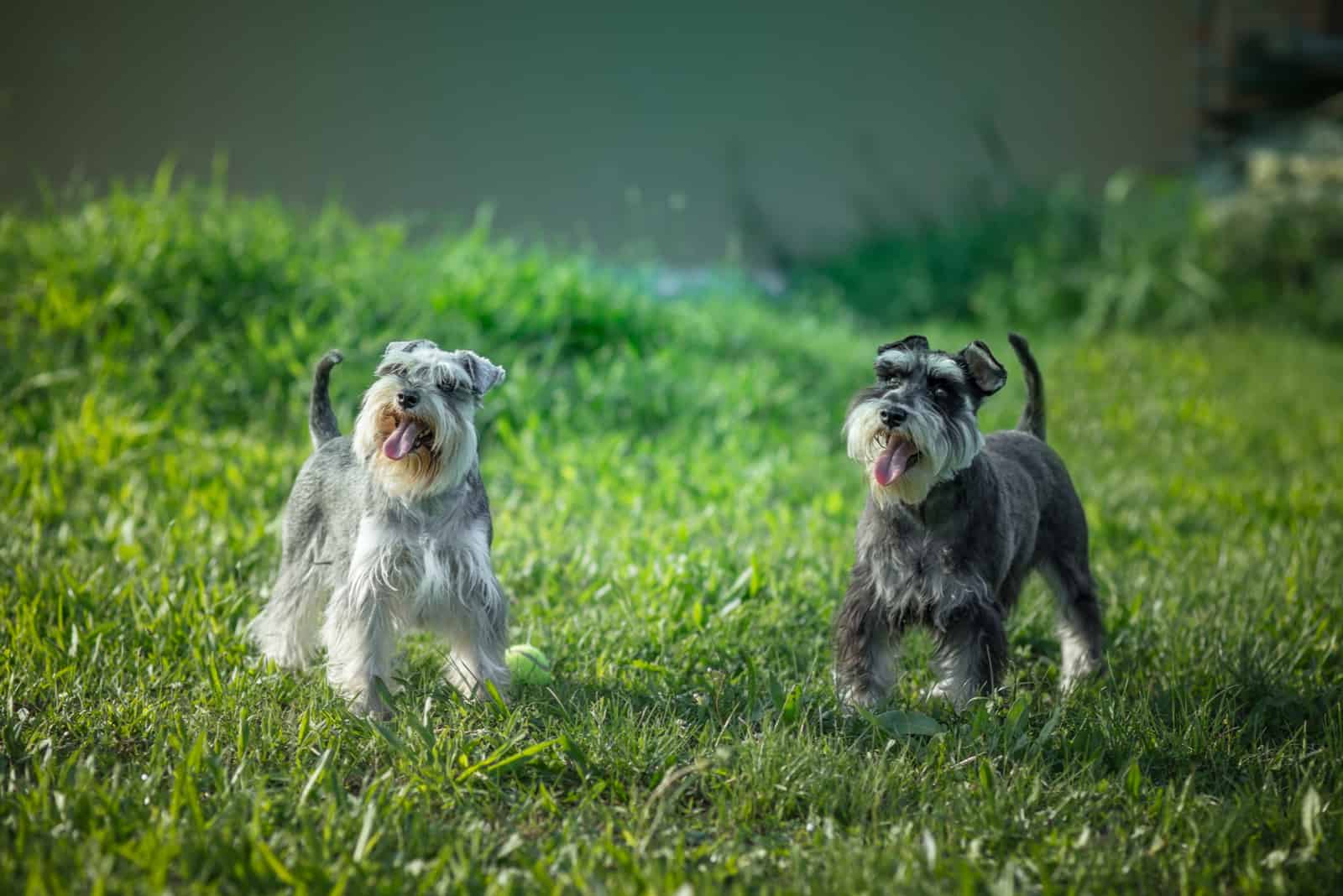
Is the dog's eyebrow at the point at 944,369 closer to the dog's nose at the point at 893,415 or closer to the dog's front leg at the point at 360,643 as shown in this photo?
the dog's nose at the point at 893,415

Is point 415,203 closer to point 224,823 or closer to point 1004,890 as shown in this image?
point 224,823

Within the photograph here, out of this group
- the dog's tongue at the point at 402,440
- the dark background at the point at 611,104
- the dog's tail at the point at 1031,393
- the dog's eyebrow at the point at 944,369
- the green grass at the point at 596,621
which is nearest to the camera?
the green grass at the point at 596,621

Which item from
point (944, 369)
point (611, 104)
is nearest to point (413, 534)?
point (944, 369)

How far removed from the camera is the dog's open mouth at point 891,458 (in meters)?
3.46

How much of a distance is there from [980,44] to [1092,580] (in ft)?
30.0

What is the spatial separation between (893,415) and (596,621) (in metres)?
1.55

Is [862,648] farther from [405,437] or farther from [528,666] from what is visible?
[405,437]

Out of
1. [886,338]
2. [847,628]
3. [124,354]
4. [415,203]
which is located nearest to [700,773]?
[847,628]

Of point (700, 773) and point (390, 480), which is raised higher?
point (390, 480)

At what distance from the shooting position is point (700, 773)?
3303 mm

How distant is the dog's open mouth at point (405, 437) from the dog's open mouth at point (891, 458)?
1299 mm

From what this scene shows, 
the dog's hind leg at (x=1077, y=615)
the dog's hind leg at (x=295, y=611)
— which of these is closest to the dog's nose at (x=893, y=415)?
the dog's hind leg at (x=1077, y=615)

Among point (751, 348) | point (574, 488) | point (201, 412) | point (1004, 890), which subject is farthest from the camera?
point (751, 348)

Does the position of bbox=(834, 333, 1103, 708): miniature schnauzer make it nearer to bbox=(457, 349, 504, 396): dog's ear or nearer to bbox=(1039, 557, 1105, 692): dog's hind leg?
bbox=(1039, 557, 1105, 692): dog's hind leg
